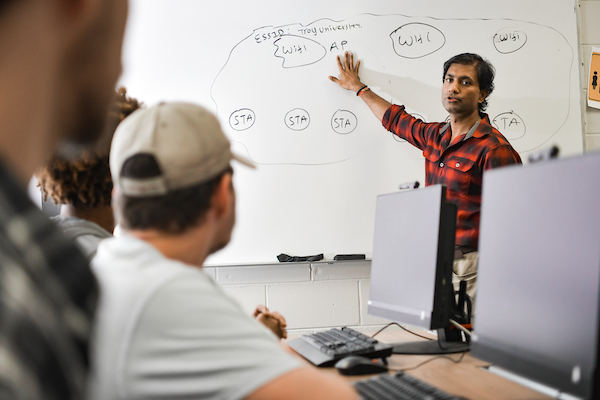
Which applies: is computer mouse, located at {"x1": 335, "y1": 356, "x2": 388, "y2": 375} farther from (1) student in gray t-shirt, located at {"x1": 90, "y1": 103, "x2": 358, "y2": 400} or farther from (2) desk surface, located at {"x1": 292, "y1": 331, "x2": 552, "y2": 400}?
(1) student in gray t-shirt, located at {"x1": 90, "y1": 103, "x2": 358, "y2": 400}

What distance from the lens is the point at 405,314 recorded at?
117cm

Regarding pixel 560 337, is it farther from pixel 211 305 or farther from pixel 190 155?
pixel 190 155

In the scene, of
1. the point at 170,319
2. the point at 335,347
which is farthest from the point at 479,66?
the point at 170,319

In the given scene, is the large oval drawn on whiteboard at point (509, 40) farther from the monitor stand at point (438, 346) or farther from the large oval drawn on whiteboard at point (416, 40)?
the monitor stand at point (438, 346)

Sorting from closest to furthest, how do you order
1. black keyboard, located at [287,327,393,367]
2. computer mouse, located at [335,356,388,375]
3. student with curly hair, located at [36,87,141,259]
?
computer mouse, located at [335,356,388,375], black keyboard, located at [287,327,393,367], student with curly hair, located at [36,87,141,259]

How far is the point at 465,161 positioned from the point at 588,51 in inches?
48.3

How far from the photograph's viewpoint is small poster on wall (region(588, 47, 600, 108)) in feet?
8.27

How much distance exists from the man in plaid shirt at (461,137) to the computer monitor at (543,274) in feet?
3.33

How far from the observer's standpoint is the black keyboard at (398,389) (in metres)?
0.77

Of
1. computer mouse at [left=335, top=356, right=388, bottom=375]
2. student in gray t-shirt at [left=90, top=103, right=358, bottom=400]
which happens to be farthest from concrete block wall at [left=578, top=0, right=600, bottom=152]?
student in gray t-shirt at [left=90, top=103, right=358, bottom=400]

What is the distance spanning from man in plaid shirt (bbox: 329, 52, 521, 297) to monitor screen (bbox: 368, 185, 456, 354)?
679 mm

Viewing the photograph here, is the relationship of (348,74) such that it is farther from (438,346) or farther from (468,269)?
(438,346)

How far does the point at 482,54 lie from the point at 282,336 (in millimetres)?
2019

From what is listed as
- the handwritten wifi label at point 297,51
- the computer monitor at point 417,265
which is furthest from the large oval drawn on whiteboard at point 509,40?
the computer monitor at point 417,265
